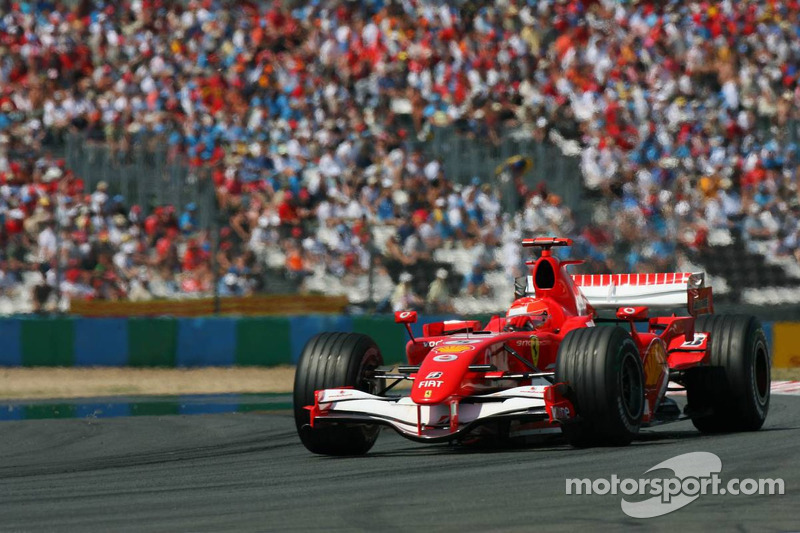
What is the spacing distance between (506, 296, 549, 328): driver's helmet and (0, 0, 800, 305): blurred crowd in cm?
831

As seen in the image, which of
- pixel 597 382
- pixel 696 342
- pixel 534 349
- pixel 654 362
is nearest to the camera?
pixel 597 382

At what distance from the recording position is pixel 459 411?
28.7 feet

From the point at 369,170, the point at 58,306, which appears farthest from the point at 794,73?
the point at 58,306

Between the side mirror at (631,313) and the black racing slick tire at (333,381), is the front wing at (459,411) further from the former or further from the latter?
the side mirror at (631,313)

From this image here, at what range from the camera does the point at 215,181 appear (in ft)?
66.8

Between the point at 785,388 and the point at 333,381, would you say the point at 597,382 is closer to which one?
the point at 333,381

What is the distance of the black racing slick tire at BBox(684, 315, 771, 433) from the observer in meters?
10.2

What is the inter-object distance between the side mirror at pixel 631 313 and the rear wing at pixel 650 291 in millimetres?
891

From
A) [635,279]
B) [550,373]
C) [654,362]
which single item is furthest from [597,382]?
[635,279]

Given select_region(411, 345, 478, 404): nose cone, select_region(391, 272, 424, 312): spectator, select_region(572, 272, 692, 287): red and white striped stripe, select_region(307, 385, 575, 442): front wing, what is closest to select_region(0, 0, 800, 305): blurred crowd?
select_region(391, 272, 424, 312): spectator

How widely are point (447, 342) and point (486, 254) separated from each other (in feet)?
32.0
